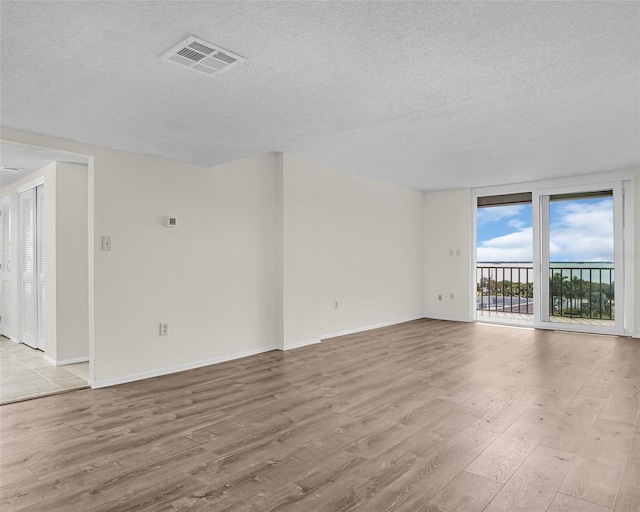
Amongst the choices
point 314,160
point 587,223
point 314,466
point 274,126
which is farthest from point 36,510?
point 587,223

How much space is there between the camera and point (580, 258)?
254 inches

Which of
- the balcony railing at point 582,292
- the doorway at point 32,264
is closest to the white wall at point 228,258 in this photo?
the balcony railing at point 582,292

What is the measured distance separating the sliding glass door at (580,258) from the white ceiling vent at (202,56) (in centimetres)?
609

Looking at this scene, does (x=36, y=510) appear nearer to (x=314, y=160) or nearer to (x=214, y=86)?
(x=214, y=86)

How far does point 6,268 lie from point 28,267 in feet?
3.55

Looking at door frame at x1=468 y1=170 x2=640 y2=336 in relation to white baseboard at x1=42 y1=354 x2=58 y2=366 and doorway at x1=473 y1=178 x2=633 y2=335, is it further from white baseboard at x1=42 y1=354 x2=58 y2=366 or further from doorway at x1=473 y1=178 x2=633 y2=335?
white baseboard at x1=42 y1=354 x2=58 y2=366

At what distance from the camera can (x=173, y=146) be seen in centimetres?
395

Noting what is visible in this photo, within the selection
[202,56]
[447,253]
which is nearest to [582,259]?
[447,253]

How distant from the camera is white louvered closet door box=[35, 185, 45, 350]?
523 cm

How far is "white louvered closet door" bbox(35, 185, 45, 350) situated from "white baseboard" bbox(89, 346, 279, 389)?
2052mm

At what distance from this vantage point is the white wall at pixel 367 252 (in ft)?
20.0

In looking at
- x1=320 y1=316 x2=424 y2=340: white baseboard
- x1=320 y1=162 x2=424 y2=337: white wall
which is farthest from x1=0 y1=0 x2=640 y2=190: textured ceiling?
x1=320 y1=316 x2=424 y2=340: white baseboard

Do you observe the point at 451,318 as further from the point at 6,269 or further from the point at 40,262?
the point at 6,269

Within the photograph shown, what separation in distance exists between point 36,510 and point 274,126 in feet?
9.66
